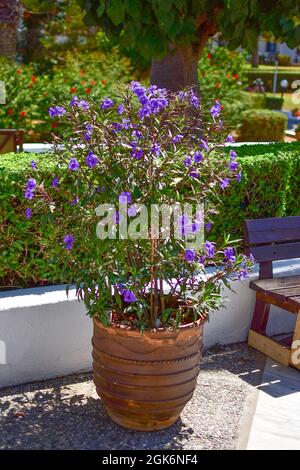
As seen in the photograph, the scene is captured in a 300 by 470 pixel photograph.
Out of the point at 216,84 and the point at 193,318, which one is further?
the point at 216,84

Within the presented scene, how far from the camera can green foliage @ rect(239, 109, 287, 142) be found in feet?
Answer: 45.2

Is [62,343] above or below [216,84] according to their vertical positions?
Result: below

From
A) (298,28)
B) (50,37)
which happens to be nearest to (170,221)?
(298,28)

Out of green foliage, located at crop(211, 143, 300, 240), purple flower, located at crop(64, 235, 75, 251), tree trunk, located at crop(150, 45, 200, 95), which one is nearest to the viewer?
purple flower, located at crop(64, 235, 75, 251)

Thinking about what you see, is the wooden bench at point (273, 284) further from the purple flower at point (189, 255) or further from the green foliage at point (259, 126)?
the green foliage at point (259, 126)

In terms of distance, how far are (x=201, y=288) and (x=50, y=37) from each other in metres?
16.8

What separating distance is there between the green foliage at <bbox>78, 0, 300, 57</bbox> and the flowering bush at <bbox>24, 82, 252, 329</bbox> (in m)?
2.17

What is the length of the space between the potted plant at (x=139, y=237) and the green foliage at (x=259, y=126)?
33.3ft

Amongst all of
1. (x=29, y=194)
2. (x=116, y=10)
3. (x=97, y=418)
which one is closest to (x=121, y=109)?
(x=29, y=194)

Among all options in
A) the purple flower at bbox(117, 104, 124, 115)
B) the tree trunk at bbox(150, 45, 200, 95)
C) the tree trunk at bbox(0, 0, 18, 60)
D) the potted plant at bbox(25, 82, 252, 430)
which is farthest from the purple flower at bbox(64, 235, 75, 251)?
the tree trunk at bbox(0, 0, 18, 60)

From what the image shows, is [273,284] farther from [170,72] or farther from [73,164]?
[170,72]

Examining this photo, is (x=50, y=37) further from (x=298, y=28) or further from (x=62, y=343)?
(x=62, y=343)

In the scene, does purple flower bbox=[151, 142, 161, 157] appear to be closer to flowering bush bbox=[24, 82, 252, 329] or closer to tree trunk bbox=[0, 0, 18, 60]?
flowering bush bbox=[24, 82, 252, 329]

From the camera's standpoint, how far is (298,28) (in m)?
5.98
